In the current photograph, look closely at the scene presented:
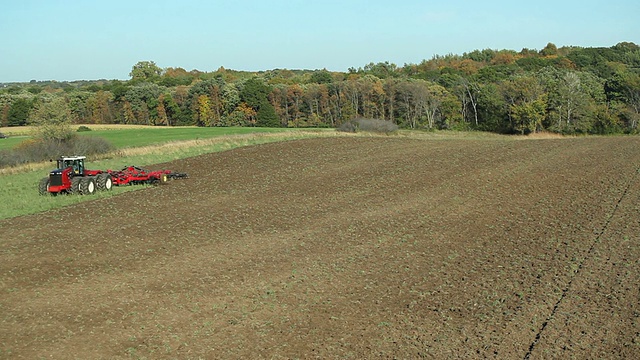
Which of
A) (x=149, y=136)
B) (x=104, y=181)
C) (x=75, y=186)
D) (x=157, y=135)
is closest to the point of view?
(x=75, y=186)

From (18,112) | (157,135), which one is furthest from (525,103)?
(18,112)

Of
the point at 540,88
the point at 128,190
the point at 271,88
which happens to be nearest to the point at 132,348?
the point at 128,190

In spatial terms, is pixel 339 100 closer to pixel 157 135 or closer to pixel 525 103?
pixel 525 103

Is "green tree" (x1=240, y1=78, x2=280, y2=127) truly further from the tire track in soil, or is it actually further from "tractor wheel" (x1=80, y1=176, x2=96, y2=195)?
the tire track in soil

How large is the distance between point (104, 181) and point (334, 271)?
16.8 metres

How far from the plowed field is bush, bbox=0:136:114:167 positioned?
69.5 ft

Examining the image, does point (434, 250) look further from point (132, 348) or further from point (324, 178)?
point (324, 178)

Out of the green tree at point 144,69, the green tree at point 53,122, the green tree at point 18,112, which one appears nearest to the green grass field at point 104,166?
the green tree at point 53,122

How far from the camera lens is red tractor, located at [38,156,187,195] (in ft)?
88.9

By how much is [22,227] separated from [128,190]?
289 inches

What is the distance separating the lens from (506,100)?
263 ft

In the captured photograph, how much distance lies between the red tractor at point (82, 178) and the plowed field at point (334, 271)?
5.87 feet

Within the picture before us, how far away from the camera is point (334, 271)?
49.8 ft

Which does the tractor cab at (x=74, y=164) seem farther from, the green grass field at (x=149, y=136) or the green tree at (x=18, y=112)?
the green tree at (x=18, y=112)
